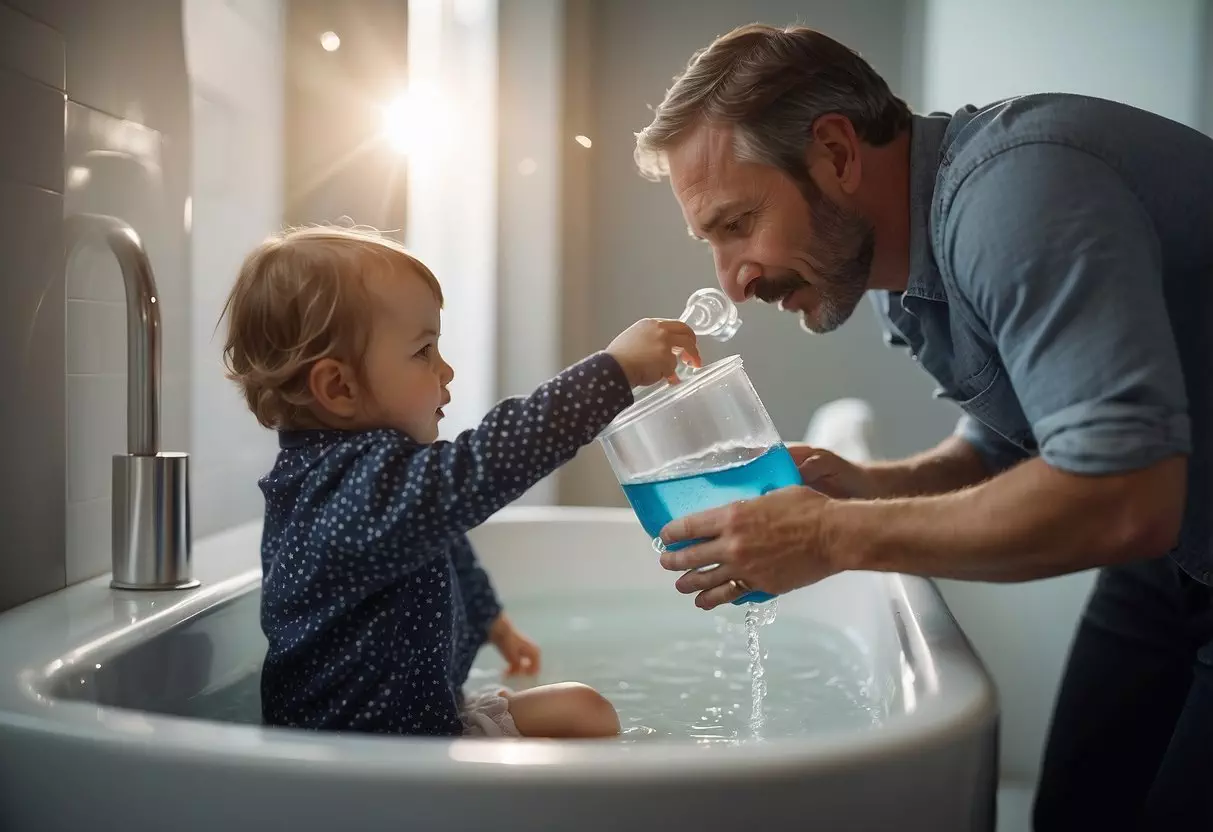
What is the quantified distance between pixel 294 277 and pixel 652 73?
1.99 metres

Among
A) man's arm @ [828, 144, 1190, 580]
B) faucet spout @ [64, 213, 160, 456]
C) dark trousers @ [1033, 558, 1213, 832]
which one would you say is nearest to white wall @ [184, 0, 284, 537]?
faucet spout @ [64, 213, 160, 456]

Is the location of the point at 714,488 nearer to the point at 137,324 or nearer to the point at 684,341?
the point at 684,341

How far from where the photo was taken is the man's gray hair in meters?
1.15

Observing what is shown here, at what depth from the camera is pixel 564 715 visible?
3.40 feet

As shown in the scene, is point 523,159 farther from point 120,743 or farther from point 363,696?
point 120,743

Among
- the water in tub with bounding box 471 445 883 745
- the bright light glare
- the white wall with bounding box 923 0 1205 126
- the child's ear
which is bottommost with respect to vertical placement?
the water in tub with bounding box 471 445 883 745

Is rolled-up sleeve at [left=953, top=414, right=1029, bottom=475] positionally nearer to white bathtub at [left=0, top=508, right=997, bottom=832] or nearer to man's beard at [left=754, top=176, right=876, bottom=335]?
man's beard at [left=754, top=176, right=876, bottom=335]

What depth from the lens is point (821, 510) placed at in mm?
887

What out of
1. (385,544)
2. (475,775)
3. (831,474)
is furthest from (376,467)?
(831,474)

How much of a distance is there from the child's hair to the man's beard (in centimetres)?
44

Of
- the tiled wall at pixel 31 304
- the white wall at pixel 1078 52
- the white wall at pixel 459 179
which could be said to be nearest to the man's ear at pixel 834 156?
the tiled wall at pixel 31 304

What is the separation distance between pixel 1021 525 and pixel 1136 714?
1.74ft

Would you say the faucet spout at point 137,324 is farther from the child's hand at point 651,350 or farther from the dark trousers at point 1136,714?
the dark trousers at point 1136,714

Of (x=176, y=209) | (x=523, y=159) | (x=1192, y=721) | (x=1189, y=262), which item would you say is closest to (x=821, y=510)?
(x=1189, y=262)
